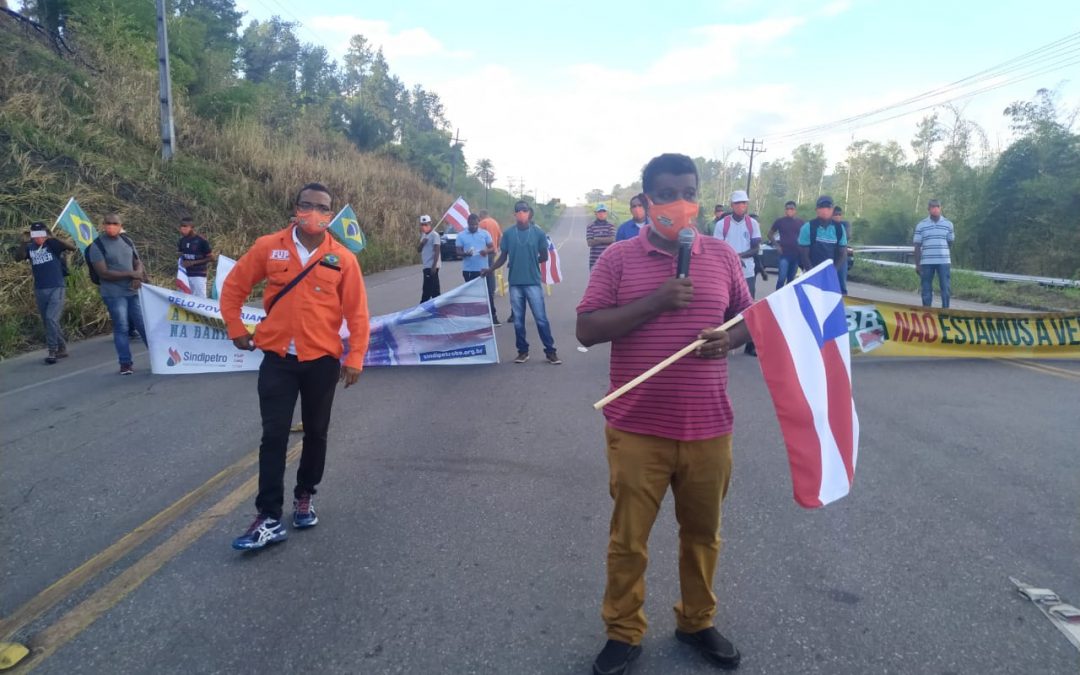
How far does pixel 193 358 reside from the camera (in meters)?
8.56

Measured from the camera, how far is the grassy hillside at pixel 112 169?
12383 millimetres

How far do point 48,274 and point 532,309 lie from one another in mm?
6337

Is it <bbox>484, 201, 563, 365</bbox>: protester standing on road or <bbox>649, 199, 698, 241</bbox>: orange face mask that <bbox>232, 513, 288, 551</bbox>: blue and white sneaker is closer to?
<bbox>649, 199, 698, 241</bbox>: orange face mask

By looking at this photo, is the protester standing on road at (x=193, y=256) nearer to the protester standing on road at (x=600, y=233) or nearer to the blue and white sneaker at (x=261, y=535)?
the protester standing on road at (x=600, y=233)

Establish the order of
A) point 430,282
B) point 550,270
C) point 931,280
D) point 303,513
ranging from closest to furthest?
1. point 303,513
2. point 430,282
3. point 931,280
4. point 550,270

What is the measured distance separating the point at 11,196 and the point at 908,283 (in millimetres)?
22858

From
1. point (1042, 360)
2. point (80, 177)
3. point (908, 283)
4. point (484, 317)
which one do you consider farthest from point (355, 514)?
point (908, 283)

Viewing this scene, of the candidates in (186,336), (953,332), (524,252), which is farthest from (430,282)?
(953,332)

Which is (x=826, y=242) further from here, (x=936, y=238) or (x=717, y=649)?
(x=717, y=649)

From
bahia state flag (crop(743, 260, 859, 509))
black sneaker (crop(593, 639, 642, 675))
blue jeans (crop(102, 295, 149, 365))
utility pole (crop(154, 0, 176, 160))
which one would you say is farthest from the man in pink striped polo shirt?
utility pole (crop(154, 0, 176, 160))

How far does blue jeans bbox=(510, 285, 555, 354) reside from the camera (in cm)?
880

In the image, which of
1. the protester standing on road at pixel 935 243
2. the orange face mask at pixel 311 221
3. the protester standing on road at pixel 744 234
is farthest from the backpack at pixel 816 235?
the orange face mask at pixel 311 221

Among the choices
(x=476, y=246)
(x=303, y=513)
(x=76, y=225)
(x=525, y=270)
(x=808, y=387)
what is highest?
(x=76, y=225)

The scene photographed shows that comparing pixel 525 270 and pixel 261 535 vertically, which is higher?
pixel 525 270
